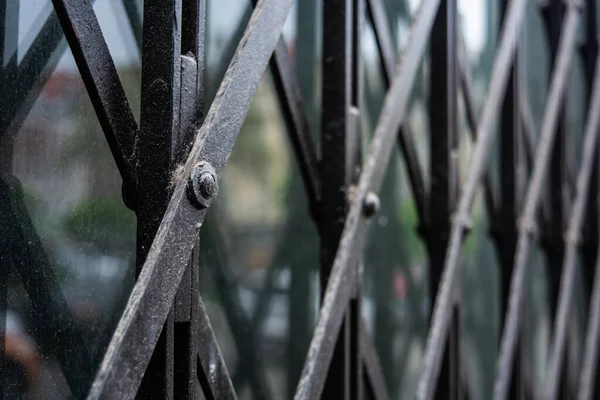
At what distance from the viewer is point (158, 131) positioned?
154 cm

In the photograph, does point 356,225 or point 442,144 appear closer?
point 356,225

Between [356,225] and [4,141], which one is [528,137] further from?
[4,141]

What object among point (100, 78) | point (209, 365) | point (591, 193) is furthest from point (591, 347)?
point (100, 78)

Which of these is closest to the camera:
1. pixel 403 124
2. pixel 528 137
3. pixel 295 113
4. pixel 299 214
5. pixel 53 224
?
pixel 53 224

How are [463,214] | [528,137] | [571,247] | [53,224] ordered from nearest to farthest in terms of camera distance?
[53,224], [463,214], [528,137], [571,247]

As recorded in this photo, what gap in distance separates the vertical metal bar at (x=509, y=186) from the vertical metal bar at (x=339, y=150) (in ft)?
3.99

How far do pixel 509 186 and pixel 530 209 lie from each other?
163mm

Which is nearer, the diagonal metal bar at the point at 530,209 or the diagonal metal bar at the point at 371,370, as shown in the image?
the diagonal metal bar at the point at 371,370

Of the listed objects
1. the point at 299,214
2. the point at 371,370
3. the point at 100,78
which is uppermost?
the point at 100,78

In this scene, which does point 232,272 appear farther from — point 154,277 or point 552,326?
point 552,326

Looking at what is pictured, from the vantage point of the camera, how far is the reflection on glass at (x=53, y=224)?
1.73 m

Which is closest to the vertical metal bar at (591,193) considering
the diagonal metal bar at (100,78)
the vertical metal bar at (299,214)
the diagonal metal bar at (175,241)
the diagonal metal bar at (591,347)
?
the diagonal metal bar at (591,347)

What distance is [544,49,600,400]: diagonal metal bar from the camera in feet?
10.6

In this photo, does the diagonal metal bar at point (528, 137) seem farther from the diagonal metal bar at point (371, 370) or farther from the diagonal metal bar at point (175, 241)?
the diagonal metal bar at point (175, 241)
